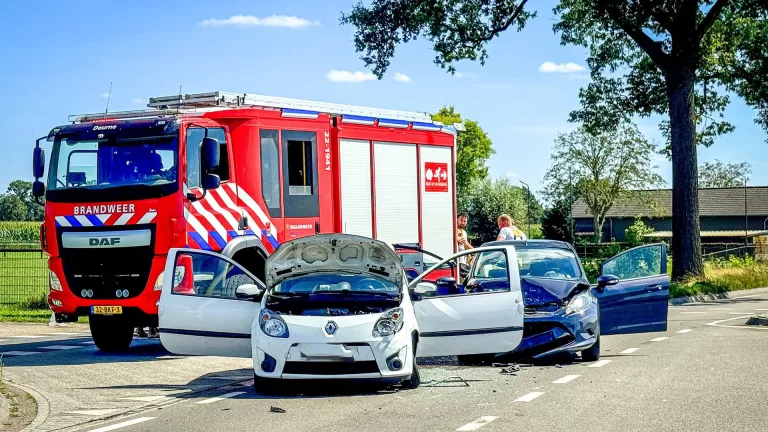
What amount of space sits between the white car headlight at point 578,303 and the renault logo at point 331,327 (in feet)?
12.2

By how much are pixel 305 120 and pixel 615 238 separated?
102 metres

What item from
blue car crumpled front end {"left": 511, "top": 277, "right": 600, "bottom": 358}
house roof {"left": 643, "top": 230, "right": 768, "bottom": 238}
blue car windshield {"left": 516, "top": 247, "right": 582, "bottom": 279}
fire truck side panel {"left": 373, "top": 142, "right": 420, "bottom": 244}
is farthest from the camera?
house roof {"left": 643, "top": 230, "right": 768, "bottom": 238}

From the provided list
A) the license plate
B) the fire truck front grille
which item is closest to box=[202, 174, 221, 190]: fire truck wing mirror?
the fire truck front grille

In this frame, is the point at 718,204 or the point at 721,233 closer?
the point at 721,233

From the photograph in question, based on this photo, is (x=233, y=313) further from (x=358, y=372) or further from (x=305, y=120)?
(x=305, y=120)

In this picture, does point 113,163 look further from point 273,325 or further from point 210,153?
point 273,325

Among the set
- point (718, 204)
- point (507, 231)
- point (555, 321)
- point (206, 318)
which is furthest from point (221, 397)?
point (718, 204)

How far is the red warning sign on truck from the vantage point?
1980cm

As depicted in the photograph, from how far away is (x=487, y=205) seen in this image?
109m

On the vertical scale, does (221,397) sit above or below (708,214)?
below

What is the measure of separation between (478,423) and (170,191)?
7137mm

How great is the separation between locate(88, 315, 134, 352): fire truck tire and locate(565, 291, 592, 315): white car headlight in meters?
6.36

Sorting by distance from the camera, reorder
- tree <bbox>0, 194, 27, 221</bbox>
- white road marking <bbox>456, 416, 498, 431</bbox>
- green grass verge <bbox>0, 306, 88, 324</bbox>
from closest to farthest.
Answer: white road marking <bbox>456, 416, 498, 431</bbox> → green grass verge <bbox>0, 306, 88, 324</bbox> → tree <bbox>0, 194, 27, 221</bbox>

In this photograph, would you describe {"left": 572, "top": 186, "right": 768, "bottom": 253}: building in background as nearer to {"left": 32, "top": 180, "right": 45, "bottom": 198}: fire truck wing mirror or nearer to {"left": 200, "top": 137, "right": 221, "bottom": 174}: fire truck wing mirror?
{"left": 200, "top": 137, "right": 221, "bottom": 174}: fire truck wing mirror
